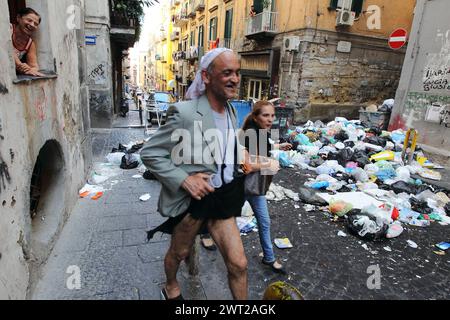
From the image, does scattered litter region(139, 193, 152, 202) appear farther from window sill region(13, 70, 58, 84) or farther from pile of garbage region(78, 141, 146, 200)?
window sill region(13, 70, 58, 84)

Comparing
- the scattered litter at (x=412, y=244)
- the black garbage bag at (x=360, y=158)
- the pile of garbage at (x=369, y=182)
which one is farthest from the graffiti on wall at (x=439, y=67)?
the scattered litter at (x=412, y=244)

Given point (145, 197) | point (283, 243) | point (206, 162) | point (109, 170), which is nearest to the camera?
point (206, 162)

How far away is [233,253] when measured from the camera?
191cm

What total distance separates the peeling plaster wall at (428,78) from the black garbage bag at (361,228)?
511 cm

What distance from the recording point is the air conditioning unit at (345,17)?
1135 centimetres

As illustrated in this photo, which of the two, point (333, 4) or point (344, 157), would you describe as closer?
point (344, 157)

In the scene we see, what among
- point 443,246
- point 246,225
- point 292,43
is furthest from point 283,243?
point 292,43

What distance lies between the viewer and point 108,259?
3059 millimetres

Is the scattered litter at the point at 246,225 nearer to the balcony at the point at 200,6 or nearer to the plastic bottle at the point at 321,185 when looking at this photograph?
the plastic bottle at the point at 321,185

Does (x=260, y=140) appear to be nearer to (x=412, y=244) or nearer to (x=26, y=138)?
(x=26, y=138)

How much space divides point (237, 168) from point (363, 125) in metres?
9.59

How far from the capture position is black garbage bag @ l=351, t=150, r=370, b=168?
6.55 m

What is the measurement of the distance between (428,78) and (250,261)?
7.79 m
